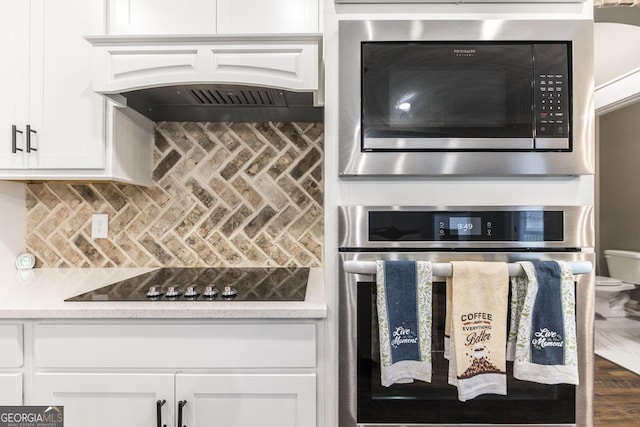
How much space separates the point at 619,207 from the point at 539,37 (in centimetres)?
415

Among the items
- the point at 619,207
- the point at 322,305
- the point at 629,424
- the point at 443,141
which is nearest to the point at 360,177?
the point at 443,141

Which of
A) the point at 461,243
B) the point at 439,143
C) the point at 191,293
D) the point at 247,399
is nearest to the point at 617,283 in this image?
the point at 461,243

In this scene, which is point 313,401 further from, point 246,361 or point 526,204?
point 526,204

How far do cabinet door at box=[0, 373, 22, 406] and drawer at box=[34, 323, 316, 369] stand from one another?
0.08 metres

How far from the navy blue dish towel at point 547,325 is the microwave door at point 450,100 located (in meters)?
0.41

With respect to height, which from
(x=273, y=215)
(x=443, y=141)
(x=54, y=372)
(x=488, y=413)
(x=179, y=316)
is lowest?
(x=488, y=413)

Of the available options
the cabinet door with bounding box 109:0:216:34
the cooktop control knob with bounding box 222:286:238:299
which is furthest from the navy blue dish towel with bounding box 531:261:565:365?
the cabinet door with bounding box 109:0:216:34

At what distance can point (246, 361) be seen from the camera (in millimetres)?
1179

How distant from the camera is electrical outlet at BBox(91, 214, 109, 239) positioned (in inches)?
73.2

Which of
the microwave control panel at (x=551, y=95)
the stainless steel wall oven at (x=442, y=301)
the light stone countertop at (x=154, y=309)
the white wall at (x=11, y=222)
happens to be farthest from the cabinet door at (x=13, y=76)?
the microwave control panel at (x=551, y=95)

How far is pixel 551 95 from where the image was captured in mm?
1170

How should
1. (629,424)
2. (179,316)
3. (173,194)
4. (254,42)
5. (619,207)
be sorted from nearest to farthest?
(179,316)
(254,42)
(173,194)
(629,424)
(619,207)

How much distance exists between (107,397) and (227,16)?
131 centimetres

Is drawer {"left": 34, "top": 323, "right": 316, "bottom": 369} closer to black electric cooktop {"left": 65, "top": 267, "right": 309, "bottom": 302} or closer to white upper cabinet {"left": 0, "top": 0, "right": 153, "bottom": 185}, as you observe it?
black electric cooktop {"left": 65, "top": 267, "right": 309, "bottom": 302}
